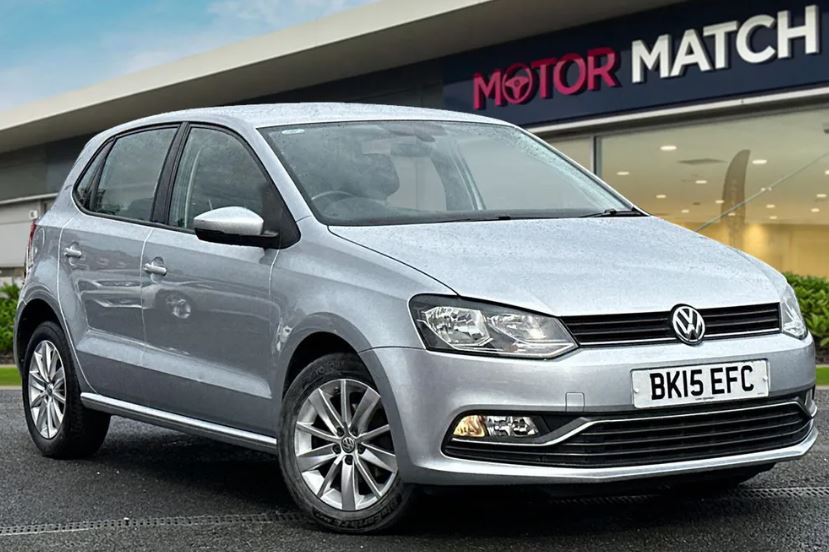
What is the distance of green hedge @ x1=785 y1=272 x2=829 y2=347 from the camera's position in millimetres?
13188

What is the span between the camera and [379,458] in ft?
15.9

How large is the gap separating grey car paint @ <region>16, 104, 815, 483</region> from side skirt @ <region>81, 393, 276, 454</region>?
0.4 inches

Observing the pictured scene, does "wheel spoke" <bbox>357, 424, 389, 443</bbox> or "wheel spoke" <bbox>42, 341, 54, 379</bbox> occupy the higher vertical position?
"wheel spoke" <bbox>42, 341, 54, 379</bbox>

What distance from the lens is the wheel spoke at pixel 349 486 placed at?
494cm

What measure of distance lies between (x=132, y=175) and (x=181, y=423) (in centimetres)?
153

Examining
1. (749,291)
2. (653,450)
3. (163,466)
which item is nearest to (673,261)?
(749,291)

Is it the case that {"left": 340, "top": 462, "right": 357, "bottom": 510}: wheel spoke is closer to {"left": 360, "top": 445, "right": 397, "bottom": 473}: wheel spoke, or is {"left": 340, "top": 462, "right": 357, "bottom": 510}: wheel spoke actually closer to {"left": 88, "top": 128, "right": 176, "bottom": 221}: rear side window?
{"left": 360, "top": 445, "right": 397, "bottom": 473}: wheel spoke

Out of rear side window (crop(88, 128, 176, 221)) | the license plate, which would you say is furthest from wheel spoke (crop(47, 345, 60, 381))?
the license plate

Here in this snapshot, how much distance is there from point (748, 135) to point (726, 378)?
1357 centimetres

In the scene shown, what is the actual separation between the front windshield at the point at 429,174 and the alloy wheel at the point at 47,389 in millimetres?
2041

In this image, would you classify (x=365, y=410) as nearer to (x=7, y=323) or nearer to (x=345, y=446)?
(x=345, y=446)

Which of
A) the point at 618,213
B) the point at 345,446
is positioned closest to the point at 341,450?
the point at 345,446

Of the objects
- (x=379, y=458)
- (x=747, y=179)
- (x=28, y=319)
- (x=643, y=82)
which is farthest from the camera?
(x=643, y=82)

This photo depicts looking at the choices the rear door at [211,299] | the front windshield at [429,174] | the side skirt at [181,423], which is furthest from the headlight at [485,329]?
the side skirt at [181,423]
